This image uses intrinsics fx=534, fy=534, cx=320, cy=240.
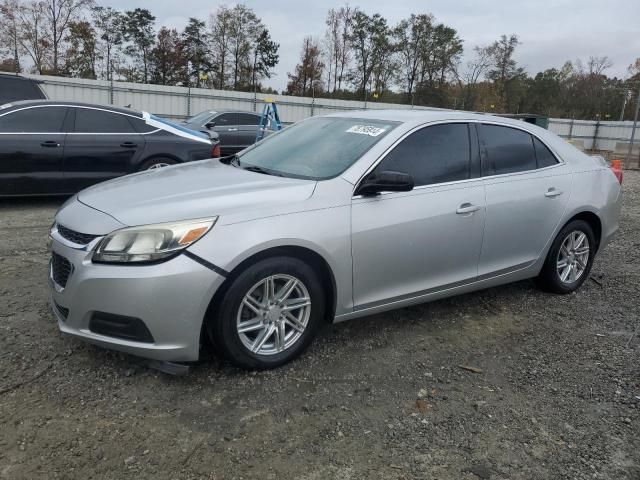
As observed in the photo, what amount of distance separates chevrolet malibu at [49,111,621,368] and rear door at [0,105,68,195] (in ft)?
12.8

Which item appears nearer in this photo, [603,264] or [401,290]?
[401,290]

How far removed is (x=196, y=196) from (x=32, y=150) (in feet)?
16.4

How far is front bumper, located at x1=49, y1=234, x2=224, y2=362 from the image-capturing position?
272cm

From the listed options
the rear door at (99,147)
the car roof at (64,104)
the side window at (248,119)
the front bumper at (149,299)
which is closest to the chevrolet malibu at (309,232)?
the front bumper at (149,299)

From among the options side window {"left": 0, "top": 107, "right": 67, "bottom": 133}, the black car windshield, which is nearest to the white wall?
side window {"left": 0, "top": 107, "right": 67, "bottom": 133}

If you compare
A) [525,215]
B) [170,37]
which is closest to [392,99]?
[170,37]

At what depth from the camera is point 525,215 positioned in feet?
13.7

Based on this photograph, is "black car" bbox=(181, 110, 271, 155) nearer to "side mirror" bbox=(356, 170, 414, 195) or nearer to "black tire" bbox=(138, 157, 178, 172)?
"black tire" bbox=(138, 157, 178, 172)

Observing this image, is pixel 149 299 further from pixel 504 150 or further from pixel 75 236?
pixel 504 150

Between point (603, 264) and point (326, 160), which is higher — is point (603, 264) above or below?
below

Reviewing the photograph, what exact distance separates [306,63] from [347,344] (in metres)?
51.6

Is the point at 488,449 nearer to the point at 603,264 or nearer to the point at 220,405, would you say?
the point at 220,405

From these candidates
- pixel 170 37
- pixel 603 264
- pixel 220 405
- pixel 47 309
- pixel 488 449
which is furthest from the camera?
pixel 170 37

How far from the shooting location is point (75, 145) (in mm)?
7215
